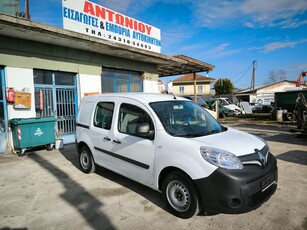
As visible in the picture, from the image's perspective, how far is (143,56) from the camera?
10.2 metres

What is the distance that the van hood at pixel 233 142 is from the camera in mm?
2950

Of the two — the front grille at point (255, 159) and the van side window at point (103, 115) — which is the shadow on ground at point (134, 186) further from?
the front grille at point (255, 159)

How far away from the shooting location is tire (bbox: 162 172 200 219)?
9.55ft

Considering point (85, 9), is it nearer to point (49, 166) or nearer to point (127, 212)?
point (49, 166)

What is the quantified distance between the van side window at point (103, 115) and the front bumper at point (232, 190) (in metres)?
2.23

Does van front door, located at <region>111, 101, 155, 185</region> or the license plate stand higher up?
van front door, located at <region>111, 101, 155, 185</region>

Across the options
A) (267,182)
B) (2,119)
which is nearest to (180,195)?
(267,182)

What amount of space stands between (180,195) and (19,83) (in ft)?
22.1

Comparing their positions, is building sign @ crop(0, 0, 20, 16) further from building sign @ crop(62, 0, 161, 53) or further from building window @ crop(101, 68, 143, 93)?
building window @ crop(101, 68, 143, 93)

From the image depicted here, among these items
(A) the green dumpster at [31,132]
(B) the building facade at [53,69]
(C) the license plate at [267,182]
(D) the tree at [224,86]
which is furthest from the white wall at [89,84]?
(D) the tree at [224,86]

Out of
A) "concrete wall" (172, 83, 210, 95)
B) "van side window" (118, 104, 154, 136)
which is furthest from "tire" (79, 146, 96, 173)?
"concrete wall" (172, 83, 210, 95)

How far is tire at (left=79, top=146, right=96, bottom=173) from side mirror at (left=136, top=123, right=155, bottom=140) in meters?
2.08

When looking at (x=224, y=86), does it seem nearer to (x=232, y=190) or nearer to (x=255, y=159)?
(x=255, y=159)

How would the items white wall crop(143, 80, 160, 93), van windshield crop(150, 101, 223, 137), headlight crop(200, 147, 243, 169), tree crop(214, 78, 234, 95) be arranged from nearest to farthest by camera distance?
headlight crop(200, 147, 243, 169) → van windshield crop(150, 101, 223, 137) → white wall crop(143, 80, 160, 93) → tree crop(214, 78, 234, 95)
